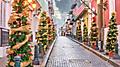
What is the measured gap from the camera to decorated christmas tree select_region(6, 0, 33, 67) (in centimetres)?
1023

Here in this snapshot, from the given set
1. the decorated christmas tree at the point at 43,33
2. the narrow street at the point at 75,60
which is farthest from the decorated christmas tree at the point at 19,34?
the decorated christmas tree at the point at 43,33

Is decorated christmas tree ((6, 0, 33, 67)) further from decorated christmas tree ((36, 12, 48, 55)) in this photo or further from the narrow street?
decorated christmas tree ((36, 12, 48, 55))

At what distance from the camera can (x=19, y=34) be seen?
10.3 meters

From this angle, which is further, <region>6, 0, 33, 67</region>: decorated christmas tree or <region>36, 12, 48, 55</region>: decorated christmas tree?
<region>36, 12, 48, 55</region>: decorated christmas tree

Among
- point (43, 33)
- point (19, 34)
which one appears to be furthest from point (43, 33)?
point (19, 34)

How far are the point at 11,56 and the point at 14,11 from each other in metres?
1.26

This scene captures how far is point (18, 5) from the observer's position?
10.3m

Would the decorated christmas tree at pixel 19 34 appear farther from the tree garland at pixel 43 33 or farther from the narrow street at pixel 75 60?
the tree garland at pixel 43 33

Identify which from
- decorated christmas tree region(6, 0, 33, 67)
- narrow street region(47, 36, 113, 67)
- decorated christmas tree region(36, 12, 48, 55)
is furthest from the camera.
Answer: decorated christmas tree region(36, 12, 48, 55)

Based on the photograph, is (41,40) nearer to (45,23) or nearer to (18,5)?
(45,23)

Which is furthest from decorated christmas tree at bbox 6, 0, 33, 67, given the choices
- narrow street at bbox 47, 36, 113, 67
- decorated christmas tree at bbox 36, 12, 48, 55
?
decorated christmas tree at bbox 36, 12, 48, 55

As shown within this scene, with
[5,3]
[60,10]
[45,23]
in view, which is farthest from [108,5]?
[60,10]

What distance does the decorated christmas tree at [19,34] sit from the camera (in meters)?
10.2

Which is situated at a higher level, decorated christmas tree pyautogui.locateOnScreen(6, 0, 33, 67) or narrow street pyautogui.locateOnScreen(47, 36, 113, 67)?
decorated christmas tree pyautogui.locateOnScreen(6, 0, 33, 67)
